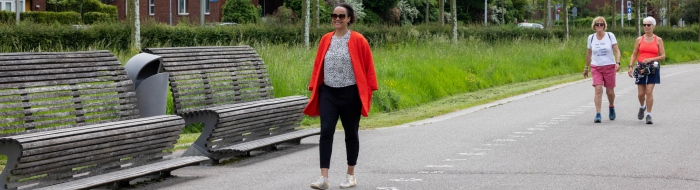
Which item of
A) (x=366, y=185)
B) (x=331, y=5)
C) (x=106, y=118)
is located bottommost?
(x=366, y=185)

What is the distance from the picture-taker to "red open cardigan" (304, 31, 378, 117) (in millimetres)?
6219

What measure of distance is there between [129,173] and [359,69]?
83.6 inches

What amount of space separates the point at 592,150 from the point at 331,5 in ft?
133

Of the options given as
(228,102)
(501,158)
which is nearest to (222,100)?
(228,102)

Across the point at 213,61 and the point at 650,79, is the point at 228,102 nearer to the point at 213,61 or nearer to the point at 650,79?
the point at 213,61

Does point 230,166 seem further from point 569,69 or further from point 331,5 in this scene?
point 331,5

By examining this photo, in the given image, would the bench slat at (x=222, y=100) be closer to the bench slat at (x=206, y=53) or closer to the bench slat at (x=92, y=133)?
the bench slat at (x=206, y=53)

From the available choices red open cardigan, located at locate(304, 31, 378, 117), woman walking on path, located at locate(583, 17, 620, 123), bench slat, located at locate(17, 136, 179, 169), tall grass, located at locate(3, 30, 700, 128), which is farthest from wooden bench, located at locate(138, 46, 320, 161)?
woman walking on path, located at locate(583, 17, 620, 123)

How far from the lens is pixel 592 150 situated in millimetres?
8344

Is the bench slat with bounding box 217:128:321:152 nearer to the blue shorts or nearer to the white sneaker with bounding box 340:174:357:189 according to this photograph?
the white sneaker with bounding box 340:174:357:189

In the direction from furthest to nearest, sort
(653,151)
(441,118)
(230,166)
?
1. (441,118)
2. (653,151)
3. (230,166)

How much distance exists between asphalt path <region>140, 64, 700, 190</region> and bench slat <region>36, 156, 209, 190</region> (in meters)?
0.17

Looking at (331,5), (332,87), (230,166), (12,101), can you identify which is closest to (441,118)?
(230,166)

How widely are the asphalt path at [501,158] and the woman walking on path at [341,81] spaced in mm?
538
